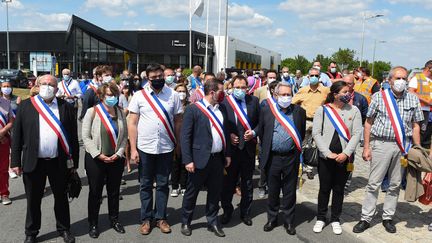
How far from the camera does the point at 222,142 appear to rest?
4.88 meters

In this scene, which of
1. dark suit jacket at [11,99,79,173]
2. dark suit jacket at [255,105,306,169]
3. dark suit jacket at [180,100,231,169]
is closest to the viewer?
dark suit jacket at [11,99,79,173]

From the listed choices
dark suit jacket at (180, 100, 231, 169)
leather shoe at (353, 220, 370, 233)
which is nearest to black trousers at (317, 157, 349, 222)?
leather shoe at (353, 220, 370, 233)

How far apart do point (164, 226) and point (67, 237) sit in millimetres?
1167

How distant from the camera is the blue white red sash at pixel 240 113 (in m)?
5.36

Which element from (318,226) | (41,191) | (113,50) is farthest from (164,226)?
(113,50)

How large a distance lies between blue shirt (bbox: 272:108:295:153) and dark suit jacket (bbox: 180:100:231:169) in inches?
33.6

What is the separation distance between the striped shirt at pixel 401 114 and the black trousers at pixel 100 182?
3.33 meters

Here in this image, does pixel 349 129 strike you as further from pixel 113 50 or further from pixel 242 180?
A: pixel 113 50

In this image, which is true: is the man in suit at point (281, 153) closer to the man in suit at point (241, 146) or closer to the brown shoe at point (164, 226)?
the man in suit at point (241, 146)

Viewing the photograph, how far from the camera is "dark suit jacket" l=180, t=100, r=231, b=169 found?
4.70m

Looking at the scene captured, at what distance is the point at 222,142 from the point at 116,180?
1.42 meters

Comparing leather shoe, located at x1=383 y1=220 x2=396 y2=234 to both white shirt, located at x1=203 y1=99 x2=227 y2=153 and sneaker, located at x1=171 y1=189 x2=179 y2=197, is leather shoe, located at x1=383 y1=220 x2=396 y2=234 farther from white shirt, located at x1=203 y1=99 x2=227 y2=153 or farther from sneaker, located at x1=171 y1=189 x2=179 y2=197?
sneaker, located at x1=171 y1=189 x2=179 y2=197

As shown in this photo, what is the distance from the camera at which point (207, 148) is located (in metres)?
4.71

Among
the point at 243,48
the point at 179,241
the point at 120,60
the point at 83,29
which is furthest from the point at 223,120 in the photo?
the point at 243,48
